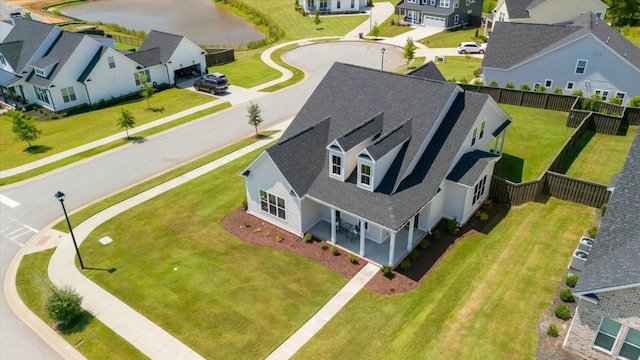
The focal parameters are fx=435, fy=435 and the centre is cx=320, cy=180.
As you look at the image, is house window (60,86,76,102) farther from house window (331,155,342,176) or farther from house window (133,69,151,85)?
house window (331,155,342,176)

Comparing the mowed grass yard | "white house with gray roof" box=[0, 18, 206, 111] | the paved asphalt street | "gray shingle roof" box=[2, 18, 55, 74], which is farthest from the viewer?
"gray shingle roof" box=[2, 18, 55, 74]

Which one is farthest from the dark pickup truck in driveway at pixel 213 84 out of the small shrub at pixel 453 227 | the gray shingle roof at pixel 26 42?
the small shrub at pixel 453 227

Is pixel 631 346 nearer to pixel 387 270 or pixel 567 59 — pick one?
pixel 387 270

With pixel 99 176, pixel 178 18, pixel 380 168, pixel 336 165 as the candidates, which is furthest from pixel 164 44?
pixel 178 18

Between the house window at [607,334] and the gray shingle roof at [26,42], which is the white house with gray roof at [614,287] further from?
the gray shingle roof at [26,42]

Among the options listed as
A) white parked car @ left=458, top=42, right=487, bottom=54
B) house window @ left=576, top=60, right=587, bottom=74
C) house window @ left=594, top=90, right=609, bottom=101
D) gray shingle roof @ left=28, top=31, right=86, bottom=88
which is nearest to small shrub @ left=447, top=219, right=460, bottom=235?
house window @ left=576, top=60, right=587, bottom=74

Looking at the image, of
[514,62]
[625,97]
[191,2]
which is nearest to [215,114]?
[514,62]

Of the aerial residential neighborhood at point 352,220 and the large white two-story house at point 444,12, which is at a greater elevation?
the large white two-story house at point 444,12
